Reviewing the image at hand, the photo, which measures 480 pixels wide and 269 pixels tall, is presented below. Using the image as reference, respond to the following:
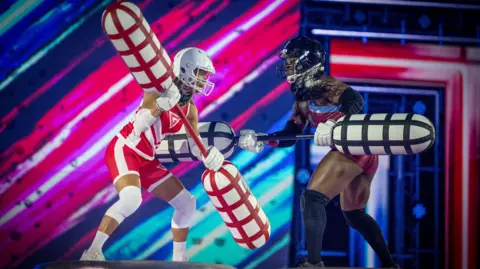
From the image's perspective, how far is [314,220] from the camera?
12.8 feet

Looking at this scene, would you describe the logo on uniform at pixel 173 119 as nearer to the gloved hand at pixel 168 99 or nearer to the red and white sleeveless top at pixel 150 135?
the red and white sleeveless top at pixel 150 135

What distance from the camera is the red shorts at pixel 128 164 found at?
153 inches

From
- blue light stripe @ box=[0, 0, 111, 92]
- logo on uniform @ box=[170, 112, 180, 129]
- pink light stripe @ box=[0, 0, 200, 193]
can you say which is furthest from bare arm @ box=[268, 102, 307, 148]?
blue light stripe @ box=[0, 0, 111, 92]

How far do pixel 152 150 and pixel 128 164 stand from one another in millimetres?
181

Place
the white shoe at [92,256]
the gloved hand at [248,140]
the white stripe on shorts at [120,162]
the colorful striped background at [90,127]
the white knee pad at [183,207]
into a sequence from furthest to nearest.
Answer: the colorful striped background at [90,127] < the gloved hand at [248,140] < the white knee pad at [183,207] < the white stripe on shorts at [120,162] < the white shoe at [92,256]

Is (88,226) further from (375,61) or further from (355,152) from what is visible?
(375,61)

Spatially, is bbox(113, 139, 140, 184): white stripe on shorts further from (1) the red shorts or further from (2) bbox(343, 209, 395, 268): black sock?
(2) bbox(343, 209, 395, 268): black sock

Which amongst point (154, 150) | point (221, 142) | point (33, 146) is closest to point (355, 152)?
point (221, 142)

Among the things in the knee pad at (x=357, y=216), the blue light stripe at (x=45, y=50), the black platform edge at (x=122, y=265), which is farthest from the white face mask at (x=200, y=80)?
the blue light stripe at (x=45, y=50)

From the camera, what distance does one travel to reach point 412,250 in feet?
15.8

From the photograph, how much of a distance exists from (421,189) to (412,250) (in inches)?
16.6

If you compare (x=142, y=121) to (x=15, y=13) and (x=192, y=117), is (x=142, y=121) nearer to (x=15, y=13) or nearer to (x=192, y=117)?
(x=192, y=117)

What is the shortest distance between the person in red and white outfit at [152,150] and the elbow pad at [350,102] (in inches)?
29.3

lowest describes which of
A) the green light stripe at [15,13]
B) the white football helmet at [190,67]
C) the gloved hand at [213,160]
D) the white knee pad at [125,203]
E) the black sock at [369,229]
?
the black sock at [369,229]
